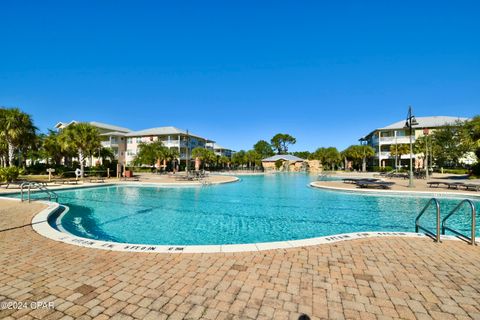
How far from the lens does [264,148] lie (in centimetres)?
9600

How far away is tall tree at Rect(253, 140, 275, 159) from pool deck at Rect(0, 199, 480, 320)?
89013 millimetres

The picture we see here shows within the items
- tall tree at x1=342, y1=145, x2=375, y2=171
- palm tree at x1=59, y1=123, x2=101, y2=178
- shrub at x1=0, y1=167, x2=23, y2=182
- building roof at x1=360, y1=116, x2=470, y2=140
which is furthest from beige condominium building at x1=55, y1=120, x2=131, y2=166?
building roof at x1=360, y1=116, x2=470, y2=140

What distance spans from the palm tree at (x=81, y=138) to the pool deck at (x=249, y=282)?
2595 cm

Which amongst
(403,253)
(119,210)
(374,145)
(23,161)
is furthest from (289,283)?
(374,145)

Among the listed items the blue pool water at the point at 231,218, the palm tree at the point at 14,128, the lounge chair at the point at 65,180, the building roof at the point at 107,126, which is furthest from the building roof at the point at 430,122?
the building roof at the point at 107,126

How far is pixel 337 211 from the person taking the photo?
12258 mm

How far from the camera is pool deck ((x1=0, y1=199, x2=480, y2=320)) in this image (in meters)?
3.05

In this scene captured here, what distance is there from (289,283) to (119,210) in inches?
438

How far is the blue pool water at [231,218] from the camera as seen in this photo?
8.56m

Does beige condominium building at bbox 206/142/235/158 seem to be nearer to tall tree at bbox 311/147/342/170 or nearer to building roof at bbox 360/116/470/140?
tall tree at bbox 311/147/342/170

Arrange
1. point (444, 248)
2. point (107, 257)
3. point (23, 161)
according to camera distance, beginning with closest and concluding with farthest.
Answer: point (107, 257), point (444, 248), point (23, 161)

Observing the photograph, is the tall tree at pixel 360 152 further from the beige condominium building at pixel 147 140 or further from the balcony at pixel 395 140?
the beige condominium building at pixel 147 140

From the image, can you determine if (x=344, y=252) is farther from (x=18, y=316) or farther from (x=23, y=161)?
(x=23, y=161)

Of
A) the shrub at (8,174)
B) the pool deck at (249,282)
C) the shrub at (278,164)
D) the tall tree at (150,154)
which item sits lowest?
the pool deck at (249,282)
